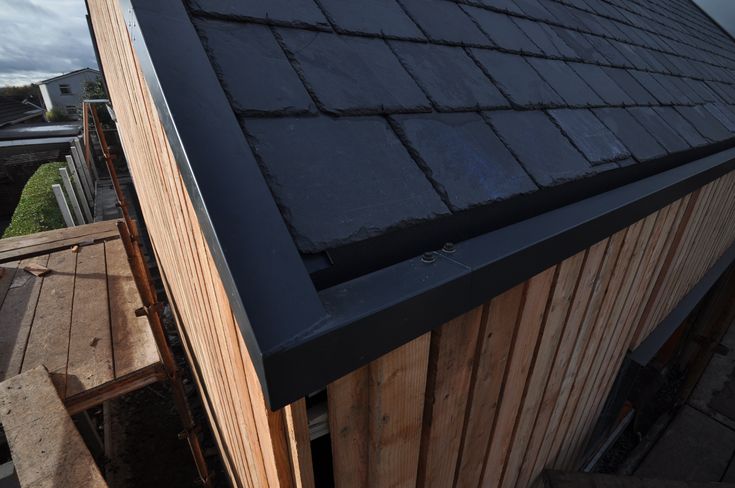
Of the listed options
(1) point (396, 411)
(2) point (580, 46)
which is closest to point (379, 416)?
(1) point (396, 411)

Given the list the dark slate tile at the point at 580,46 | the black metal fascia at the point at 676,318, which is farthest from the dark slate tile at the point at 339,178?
the black metal fascia at the point at 676,318

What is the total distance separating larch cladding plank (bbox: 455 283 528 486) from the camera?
1.34 meters

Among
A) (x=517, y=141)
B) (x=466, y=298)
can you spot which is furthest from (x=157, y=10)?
(x=517, y=141)

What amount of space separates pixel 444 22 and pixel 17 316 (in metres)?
4.32

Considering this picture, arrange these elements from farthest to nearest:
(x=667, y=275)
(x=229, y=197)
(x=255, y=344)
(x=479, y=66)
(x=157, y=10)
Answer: (x=667, y=275) < (x=479, y=66) < (x=157, y=10) < (x=229, y=197) < (x=255, y=344)

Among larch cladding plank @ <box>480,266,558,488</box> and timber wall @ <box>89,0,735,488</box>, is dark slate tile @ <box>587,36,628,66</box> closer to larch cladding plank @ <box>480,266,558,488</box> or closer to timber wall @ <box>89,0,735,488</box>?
timber wall @ <box>89,0,735,488</box>

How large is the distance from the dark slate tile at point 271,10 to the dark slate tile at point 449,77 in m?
0.31

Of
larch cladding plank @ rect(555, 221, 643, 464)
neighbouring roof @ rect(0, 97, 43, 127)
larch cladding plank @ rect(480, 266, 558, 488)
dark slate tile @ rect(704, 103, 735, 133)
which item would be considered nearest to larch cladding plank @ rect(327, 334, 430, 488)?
larch cladding plank @ rect(480, 266, 558, 488)

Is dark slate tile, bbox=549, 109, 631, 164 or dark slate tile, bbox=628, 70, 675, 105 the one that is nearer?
dark slate tile, bbox=549, 109, 631, 164

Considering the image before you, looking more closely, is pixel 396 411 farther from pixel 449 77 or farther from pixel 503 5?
pixel 503 5

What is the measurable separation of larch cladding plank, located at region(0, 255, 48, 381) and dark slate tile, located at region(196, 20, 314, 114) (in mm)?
3326

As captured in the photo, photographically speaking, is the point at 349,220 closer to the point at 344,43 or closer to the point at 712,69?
the point at 344,43

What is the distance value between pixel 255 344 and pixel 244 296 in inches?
3.7

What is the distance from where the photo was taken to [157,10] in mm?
920
